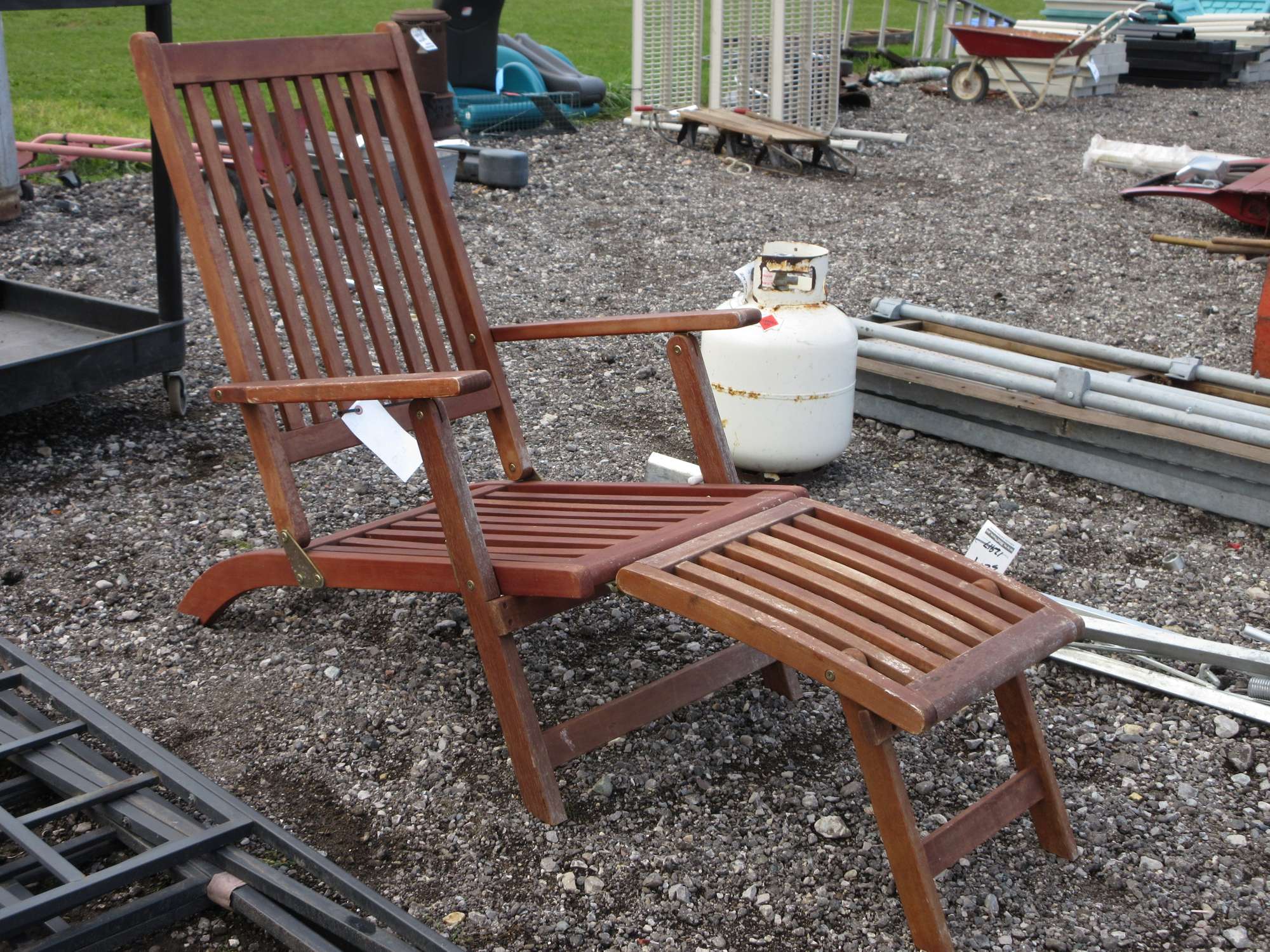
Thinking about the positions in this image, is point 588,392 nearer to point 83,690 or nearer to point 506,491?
point 506,491

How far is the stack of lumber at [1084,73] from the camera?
11.2 metres

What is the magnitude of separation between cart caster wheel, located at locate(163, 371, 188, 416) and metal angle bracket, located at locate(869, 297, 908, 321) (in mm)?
2454

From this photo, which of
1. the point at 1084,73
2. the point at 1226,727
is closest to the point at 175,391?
the point at 1226,727

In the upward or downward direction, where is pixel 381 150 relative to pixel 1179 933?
upward

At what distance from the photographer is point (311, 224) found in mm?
2809

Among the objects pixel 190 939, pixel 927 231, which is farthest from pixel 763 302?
pixel 927 231

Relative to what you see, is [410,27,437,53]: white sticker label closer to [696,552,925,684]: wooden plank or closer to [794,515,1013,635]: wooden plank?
[794,515,1013,635]: wooden plank

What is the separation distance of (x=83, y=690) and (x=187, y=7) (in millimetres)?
16449

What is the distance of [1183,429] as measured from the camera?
349 cm

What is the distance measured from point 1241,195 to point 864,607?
232 inches

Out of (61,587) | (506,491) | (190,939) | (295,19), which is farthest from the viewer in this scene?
(295,19)

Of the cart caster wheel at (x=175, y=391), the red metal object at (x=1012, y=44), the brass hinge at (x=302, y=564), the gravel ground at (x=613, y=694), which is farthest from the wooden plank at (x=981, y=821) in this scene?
the red metal object at (x=1012, y=44)

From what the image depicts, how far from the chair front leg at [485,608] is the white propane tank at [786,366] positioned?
4.77ft

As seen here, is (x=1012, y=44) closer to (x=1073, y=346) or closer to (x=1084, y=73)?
(x=1084, y=73)
